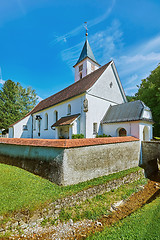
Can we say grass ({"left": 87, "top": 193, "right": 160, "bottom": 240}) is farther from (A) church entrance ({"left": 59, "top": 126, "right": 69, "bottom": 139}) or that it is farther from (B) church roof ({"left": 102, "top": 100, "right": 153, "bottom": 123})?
(A) church entrance ({"left": 59, "top": 126, "right": 69, "bottom": 139})

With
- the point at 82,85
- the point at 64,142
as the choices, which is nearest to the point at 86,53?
the point at 82,85

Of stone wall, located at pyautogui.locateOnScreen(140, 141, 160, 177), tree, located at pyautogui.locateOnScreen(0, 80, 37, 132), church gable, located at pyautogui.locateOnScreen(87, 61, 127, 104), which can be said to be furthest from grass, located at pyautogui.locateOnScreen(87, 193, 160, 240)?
tree, located at pyautogui.locateOnScreen(0, 80, 37, 132)

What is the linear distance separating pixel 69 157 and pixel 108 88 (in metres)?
12.4

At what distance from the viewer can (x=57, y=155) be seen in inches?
256

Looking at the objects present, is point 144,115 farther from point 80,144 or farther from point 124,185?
point 80,144

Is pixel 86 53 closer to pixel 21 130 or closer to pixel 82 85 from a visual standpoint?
pixel 82 85

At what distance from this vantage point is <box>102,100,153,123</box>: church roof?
1170 cm

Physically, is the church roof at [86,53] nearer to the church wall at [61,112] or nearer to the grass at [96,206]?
the church wall at [61,112]

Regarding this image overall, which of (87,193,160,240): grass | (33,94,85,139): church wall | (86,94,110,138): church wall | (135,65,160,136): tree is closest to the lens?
(87,193,160,240): grass

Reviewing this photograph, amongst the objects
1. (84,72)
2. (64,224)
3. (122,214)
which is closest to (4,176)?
(64,224)

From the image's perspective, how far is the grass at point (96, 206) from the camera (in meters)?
5.24

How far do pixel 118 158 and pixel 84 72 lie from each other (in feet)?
61.4

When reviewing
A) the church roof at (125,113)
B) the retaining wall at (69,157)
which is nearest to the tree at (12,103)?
the retaining wall at (69,157)

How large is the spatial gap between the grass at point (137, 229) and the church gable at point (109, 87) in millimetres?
11498
